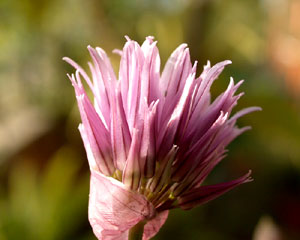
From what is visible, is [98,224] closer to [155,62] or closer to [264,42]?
[155,62]

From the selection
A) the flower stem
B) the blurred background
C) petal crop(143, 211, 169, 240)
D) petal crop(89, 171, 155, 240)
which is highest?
petal crop(89, 171, 155, 240)

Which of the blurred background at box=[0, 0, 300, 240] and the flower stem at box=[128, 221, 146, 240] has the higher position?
the flower stem at box=[128, 221, 146, 240]

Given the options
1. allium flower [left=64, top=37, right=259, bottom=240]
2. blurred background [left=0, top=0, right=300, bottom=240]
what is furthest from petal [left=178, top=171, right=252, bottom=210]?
blurred background [left=0, top=0, right=300, bottom=240]

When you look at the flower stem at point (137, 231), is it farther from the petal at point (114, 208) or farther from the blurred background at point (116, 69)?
the blurred background at point (116, 69)


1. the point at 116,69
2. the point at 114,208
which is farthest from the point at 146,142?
the point at 116,69

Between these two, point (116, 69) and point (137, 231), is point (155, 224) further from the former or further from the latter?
Answer: point (116, 69)

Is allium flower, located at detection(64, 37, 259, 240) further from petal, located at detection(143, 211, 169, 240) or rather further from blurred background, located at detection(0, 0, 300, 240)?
blurred background, located at detection(0, 0, 300, 240)

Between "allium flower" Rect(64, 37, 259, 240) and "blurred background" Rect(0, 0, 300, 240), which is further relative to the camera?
"blurred background" Rect(0, 0, 300, 240)

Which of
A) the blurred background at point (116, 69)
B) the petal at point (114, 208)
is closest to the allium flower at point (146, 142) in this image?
the petal at point (114, 208)
